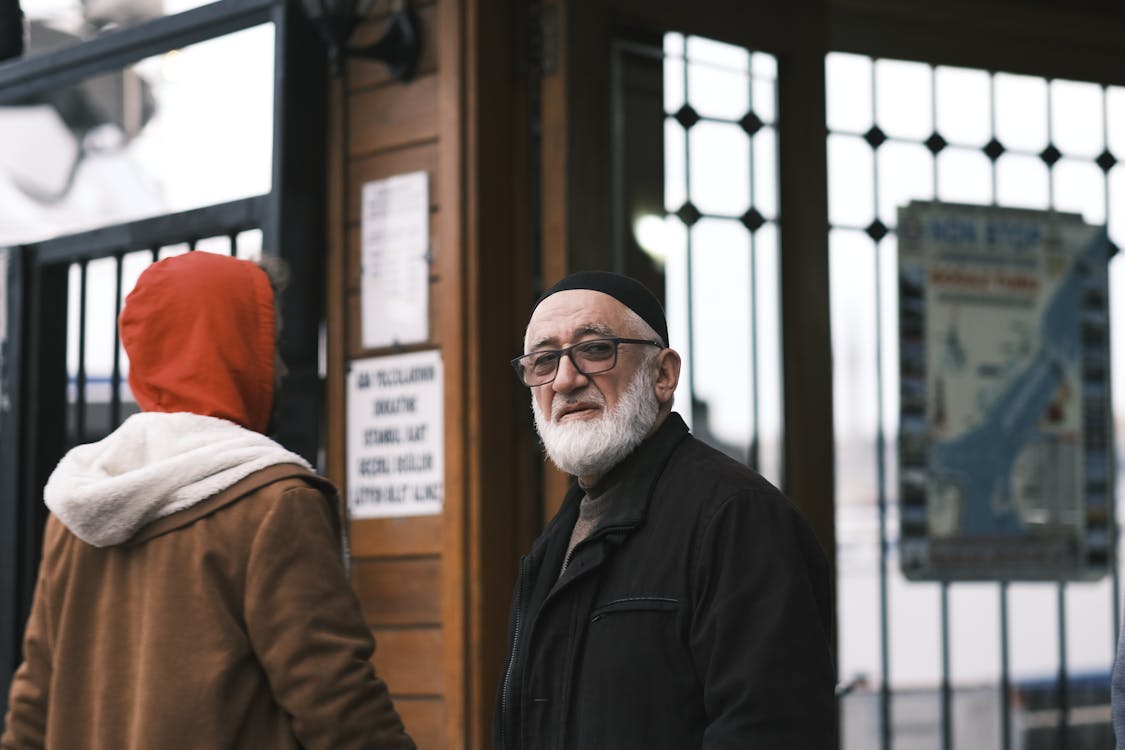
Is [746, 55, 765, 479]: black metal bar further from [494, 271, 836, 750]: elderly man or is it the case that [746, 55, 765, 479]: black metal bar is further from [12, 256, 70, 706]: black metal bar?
[12, 256, 70, 706]: black metal bar

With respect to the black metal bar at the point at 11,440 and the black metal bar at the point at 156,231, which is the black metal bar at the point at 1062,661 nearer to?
the black metal bar at the point at 156,231

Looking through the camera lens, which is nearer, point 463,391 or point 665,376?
point 665,376

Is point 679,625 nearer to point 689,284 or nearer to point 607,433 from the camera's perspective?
point 607,433

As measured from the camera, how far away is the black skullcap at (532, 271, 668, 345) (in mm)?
2336

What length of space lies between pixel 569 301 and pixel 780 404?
1.98 m

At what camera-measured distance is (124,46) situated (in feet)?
14.1

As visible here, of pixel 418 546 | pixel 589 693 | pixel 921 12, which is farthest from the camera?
pixel 921 12

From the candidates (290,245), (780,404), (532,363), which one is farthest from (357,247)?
(532,363)

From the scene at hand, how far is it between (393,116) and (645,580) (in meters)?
2.11

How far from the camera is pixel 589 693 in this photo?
2.13m

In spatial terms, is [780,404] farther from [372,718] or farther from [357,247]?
[372,718]

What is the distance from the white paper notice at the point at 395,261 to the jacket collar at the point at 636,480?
1.56 metres

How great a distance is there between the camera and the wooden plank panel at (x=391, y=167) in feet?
12.6

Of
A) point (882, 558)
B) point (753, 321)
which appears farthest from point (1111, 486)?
point (753, 321)
